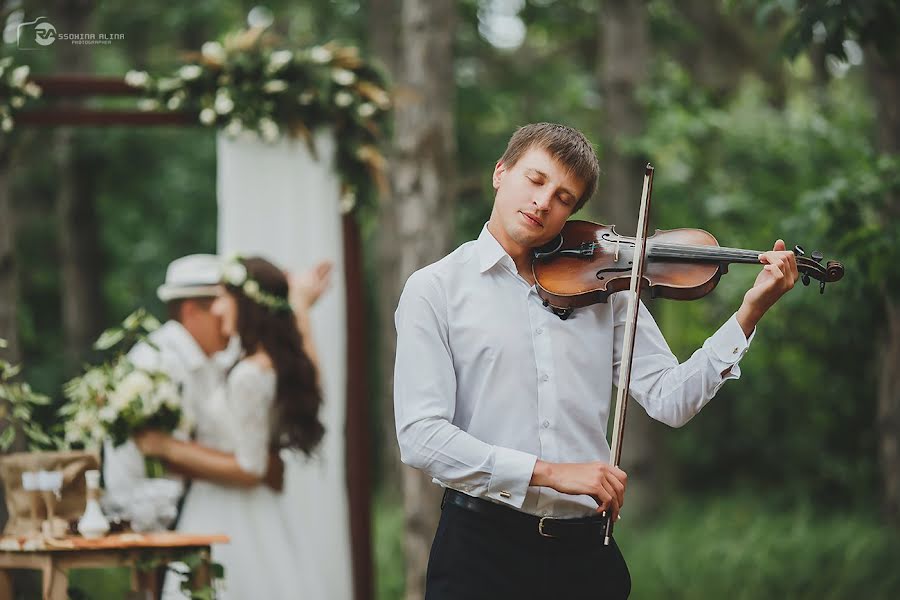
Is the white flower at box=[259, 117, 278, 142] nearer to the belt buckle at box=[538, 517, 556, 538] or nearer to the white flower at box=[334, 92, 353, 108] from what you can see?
the white flower at box=[334, 92, 353, 108]

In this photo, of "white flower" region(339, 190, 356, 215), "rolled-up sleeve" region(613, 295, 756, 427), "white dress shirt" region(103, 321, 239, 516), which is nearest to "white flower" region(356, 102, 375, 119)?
"white flower" region(339, 190, 356, 215)

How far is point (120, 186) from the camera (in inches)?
583

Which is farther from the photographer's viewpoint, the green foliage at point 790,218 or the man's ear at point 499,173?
the green foliage at point 790,218

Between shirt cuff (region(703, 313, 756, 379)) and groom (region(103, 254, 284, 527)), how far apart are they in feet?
9.49

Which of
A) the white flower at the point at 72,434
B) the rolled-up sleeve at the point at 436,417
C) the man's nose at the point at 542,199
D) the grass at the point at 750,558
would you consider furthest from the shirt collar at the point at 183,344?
the grass at the point at 750,558

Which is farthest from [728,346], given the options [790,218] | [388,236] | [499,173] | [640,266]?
[388,236]

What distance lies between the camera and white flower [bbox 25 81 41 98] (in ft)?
18.5

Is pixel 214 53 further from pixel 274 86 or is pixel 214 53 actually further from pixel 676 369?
pixel 676 369

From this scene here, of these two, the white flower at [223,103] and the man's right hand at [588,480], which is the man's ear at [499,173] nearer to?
the man's right hand at [588,480]

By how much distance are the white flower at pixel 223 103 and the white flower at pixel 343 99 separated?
0.52m

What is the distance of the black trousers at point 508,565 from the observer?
2.76 m

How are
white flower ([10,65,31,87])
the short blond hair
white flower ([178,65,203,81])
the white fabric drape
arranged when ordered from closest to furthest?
the short blond hair → white flower ([10,65,31,87]) → white flower ([178,65,203,81]) → the white fabric drape

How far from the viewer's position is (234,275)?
570 cm

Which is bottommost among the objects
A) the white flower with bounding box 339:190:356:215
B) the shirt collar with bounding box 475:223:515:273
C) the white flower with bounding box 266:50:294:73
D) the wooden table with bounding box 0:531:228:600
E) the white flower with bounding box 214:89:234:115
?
the wooden table with bounding box 0:531:228:600
